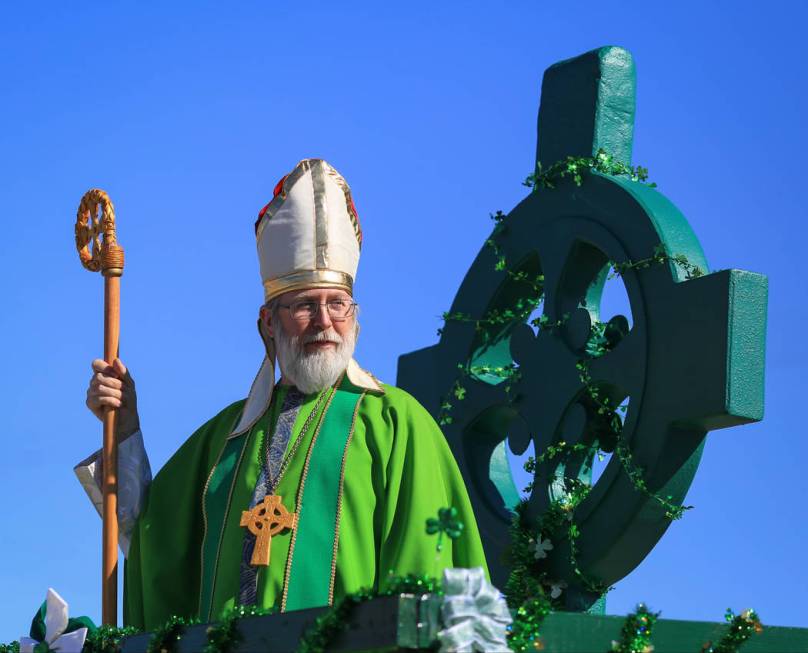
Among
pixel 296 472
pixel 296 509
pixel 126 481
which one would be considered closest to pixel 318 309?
pixel 296 472

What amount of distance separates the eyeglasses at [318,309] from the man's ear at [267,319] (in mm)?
158

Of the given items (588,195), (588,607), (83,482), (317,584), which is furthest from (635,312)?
(83,482)

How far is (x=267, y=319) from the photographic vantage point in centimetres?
655

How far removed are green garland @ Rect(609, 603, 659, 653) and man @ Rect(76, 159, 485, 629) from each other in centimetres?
100

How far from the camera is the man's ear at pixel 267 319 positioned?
6.53m

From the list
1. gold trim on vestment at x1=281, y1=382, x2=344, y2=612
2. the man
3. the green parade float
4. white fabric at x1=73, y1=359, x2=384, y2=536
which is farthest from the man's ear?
the green parade float

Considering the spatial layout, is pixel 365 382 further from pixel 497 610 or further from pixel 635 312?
pixel 497 610

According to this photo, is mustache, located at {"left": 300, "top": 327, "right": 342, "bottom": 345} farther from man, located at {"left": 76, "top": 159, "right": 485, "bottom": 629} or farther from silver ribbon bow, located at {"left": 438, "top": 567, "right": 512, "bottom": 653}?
silver ribbon bow, located at {"left": 438, "top": 567, "right": 512, "bottom": 653}

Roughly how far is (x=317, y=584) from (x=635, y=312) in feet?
6.33

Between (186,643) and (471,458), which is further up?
(471,458)

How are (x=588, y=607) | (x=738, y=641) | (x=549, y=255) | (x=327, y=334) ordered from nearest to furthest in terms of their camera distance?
1. (x=738, y=641)
2. (x=327, y=334)
3. (x=588, y=607)
4. (x=549, y=255)

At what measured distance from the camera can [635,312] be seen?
6.89m

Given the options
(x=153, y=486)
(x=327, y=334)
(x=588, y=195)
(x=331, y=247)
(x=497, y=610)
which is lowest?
(x=497, y=610)

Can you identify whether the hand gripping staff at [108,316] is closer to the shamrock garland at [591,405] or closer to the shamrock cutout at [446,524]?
the shamrock garland at [591,405]
